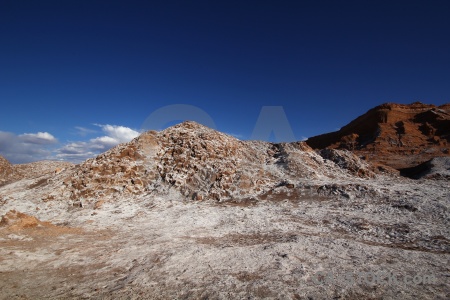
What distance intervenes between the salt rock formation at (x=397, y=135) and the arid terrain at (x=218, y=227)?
16.8 metres

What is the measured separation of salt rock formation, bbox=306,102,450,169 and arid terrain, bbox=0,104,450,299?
1680cm

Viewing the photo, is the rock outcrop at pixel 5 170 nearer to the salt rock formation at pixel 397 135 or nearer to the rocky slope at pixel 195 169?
the rocky slope at pixel 195 169

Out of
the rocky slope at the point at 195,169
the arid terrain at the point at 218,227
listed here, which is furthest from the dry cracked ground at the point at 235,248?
the rocky slope at the point at 195,169

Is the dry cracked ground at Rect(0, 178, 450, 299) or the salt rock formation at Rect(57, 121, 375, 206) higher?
the salt rock formation at Rect(57, 121, 375, 206)

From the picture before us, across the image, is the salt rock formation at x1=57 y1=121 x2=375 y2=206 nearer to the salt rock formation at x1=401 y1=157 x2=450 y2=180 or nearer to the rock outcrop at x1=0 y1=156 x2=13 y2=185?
the salt rock formation at x1=401 y1=157 x2=450 y2=180

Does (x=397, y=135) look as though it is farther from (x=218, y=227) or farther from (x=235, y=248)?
(x=235, y=248)

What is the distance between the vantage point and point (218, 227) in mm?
10523

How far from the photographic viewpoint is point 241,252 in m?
7.55

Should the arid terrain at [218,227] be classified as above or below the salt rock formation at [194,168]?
below

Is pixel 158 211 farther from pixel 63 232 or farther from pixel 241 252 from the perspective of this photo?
pixel 241 252

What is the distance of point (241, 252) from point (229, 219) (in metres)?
3.96

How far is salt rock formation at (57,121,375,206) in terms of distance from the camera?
15195mm

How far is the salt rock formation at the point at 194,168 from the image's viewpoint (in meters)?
15.2

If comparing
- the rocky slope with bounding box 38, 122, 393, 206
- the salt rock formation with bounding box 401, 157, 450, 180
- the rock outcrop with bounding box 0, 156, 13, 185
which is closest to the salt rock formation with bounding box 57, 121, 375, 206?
the rocky slope with bounding box 38, 122, 393, 206
